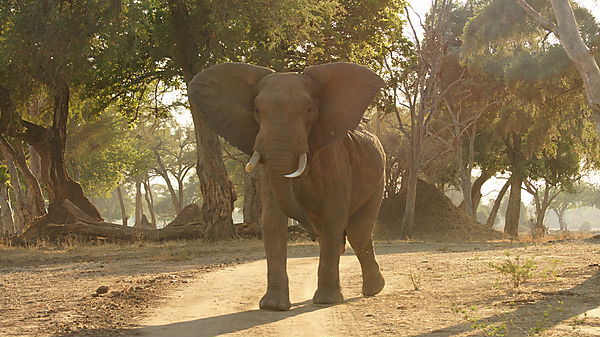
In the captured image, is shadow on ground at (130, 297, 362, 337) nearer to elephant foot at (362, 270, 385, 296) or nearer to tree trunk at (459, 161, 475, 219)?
elephant foot at (362, 270, 385, 296)

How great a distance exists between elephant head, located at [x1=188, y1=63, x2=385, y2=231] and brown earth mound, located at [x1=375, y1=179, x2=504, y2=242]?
69.8 ft

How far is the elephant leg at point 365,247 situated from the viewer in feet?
32.1

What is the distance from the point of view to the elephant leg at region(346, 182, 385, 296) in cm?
979

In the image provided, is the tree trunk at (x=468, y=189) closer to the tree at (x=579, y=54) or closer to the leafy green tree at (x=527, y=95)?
the leafy green tree at (x=527, y=95)

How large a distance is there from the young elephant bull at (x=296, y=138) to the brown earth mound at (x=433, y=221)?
21.2 m

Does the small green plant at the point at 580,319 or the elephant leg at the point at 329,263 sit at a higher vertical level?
the elephant leg at the point at 329,263

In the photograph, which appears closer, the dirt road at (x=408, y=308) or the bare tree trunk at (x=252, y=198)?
the dirt road at (x=408, y=308)

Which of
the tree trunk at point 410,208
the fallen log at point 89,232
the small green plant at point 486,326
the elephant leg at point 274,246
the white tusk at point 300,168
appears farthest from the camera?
the tree trunk at point 410,208

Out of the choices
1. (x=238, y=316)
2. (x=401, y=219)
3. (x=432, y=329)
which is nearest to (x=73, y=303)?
(x=238, y=316)

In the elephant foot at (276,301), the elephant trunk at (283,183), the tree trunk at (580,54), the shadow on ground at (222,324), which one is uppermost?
the tree trunk at (580,54)

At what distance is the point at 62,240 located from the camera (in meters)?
24.8

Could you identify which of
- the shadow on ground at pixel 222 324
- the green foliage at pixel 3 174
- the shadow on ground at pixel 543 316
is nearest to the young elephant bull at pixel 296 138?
the shadow on ground at pixel 222 324

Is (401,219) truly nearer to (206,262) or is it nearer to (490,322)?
(206,262)

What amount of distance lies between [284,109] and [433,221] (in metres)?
24.3
